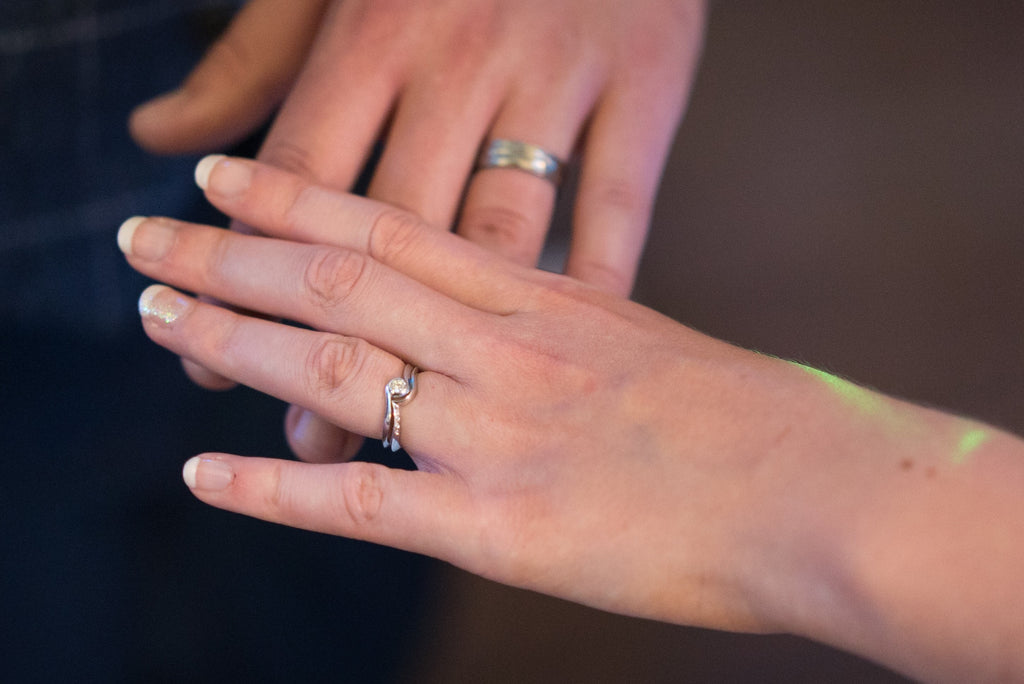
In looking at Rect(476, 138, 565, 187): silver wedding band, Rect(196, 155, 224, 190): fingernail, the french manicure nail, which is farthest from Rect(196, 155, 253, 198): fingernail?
Rect(476, 138, 565, 187): silver wedding band

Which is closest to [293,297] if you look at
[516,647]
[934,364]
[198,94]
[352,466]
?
[352,466]

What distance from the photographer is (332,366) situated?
36.4 inches

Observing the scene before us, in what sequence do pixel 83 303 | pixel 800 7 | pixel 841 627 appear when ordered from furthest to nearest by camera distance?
1. pixel 800 7
2. pixel 83 303
3. pixel 841 627

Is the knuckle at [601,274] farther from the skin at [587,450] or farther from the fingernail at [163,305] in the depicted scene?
the fingernail at [163,305]

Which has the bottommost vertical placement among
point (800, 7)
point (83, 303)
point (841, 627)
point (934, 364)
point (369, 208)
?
point (841, 627)

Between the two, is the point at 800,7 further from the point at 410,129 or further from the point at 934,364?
the point at 410,129

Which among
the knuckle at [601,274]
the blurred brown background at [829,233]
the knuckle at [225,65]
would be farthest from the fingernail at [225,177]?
the blurred brown background at [829,233]

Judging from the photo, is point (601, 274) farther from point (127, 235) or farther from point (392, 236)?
point (127, 235)

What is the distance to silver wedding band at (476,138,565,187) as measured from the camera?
121cm

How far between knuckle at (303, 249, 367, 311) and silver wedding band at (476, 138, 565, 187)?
1.08 feet

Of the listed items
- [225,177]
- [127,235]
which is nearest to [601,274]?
[225,177]

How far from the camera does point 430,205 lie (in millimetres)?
1158

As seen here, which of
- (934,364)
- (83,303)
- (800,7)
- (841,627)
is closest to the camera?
(841,627)

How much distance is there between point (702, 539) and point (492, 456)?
9.7 inches
